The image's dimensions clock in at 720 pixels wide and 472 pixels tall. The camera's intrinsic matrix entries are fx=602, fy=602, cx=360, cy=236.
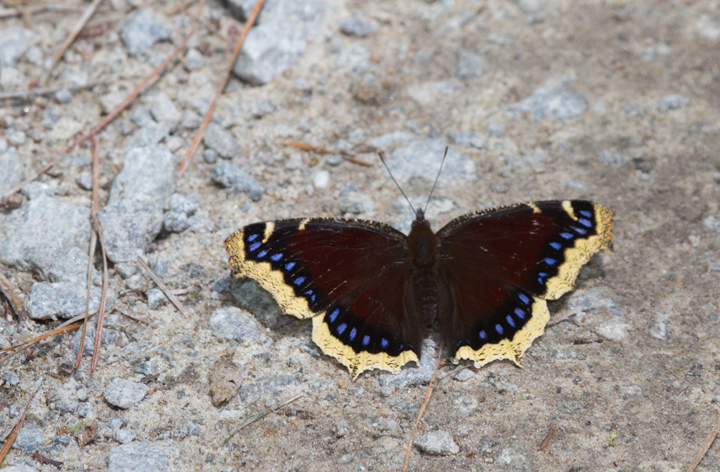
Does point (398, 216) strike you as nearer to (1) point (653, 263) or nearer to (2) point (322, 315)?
(2) point (322, 315)

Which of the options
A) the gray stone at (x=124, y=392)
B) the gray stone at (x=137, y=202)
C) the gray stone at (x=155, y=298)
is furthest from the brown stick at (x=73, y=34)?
the gray stone at (x=124, y=392)

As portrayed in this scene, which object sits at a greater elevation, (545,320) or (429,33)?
(429,33)

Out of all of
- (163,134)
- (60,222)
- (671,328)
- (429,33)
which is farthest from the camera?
(429,33)

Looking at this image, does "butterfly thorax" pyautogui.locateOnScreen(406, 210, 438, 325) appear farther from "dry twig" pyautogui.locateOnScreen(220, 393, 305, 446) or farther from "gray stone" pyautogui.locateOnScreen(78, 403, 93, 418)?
"gray stone" pyautogui.locateOnScreen(78, 403, 93, 418)

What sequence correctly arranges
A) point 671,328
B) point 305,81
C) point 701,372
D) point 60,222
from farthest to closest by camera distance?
point 305,81 < point 60,222 < point 671,328 < point 701,372

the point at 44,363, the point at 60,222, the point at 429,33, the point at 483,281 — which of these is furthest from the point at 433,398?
the point at 429,33

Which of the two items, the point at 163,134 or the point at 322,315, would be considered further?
the point at 163,134

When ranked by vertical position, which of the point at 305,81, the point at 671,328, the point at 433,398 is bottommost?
the point at 433,398
